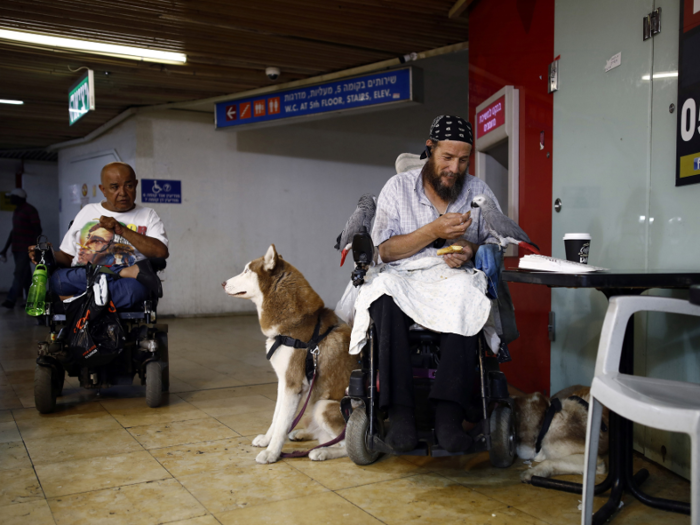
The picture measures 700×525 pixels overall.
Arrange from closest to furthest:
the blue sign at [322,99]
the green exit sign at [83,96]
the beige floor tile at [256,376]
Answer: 1. the beige floor tile at [256,376]
2. the green exit sign at [83,96]
3. the blue sign at [322,99]

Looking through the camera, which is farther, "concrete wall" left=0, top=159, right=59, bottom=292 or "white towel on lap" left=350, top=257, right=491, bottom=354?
"concrete wall" left=0, top=159, right=59, bottom=292

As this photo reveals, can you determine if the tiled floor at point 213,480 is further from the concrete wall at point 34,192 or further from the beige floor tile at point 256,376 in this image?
the concrete wall at point 34,192

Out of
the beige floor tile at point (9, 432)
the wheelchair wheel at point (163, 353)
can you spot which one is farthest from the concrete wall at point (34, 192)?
the beige floor tile at point (9, 432)

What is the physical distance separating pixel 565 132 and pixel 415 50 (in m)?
3.19

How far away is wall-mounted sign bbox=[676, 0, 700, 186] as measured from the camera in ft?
7.50

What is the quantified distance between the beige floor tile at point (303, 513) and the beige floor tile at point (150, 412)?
1436 mm

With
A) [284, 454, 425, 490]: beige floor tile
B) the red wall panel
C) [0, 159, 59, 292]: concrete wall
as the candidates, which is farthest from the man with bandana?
[0, 159, 59, 292]: concrete wall

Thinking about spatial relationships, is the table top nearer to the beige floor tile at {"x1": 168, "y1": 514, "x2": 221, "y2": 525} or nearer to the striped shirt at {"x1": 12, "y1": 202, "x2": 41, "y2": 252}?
the beige floor tile at {"x1": 168, "y1": 514, "x2": 221, "y2": 525}

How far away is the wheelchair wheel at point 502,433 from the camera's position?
97.6 inches

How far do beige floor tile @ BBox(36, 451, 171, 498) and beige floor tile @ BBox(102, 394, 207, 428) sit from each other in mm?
618

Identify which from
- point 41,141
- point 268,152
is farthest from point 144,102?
point 41,141

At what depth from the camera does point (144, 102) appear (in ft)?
26.9

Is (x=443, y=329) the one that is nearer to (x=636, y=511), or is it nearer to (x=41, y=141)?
(x=636, y=511)

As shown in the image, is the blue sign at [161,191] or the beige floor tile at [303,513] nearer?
the beige floor tile at [303,513]
